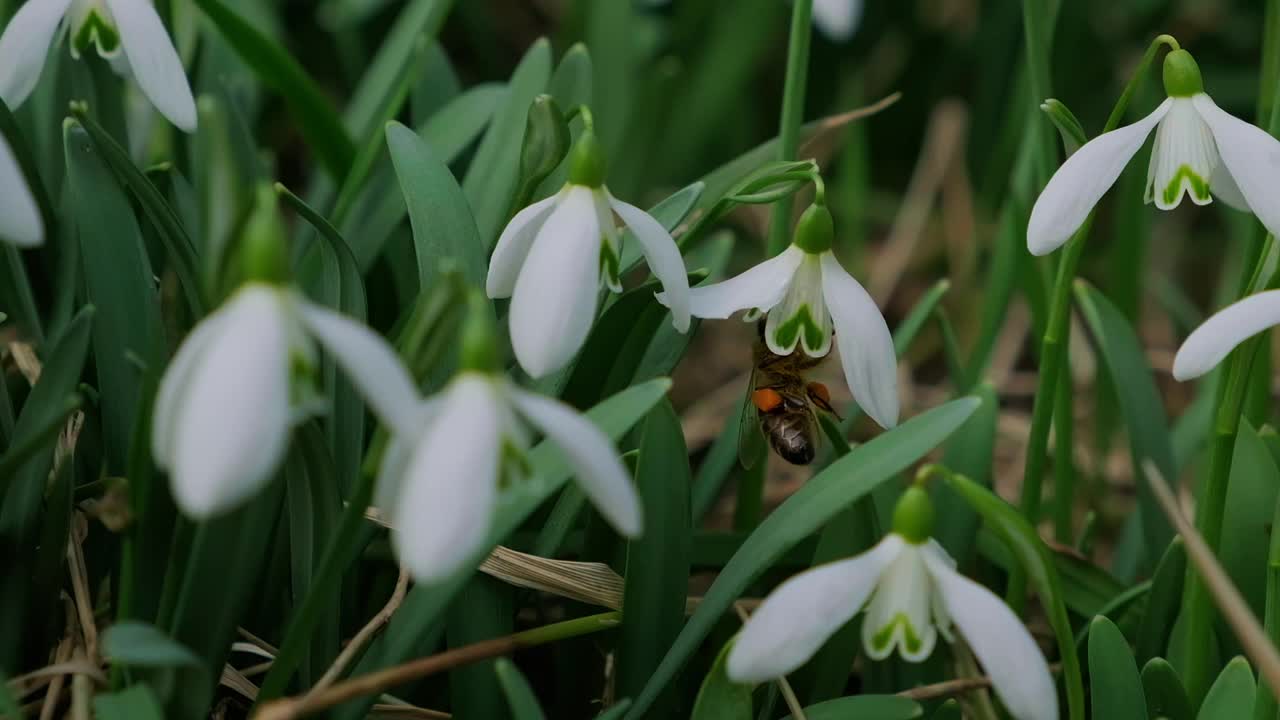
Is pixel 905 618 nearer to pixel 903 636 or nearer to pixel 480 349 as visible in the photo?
pixel 903 636

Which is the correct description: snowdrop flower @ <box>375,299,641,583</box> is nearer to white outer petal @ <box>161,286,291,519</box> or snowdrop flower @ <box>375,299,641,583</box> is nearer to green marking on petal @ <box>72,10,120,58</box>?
white outer petal @ <box>161,286,291,519</box>

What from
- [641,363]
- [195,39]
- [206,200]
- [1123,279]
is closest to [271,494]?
[206,200]

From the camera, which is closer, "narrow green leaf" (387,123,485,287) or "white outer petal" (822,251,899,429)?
"white outer petal" (822,251,899,429)

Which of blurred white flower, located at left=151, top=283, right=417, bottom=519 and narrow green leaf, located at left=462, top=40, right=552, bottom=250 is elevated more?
narrow green leaf, located at left=462, top=40, right=552, bottom=250

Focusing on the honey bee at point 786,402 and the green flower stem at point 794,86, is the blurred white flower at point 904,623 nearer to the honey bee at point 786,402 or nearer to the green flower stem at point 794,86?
the honey bee at point 786,402

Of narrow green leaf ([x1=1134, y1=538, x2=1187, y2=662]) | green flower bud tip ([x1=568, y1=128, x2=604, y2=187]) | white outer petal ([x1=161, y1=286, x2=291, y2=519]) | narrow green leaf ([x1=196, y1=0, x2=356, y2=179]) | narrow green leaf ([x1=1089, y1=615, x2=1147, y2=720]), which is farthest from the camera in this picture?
narrow green leaf ([x1=196, y1=0, x2=356, y2=179])

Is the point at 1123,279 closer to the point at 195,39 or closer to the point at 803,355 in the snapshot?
the point at 803,355

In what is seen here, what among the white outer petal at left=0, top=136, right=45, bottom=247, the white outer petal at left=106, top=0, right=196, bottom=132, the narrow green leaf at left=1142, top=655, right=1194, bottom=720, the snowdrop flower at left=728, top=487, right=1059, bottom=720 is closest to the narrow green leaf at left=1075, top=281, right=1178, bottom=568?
the narrow green leaf at left=1142, top=655, right=1194, bottom=720

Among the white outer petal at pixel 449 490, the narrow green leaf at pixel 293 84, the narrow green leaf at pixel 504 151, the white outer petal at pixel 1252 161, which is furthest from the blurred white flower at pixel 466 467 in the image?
the narrow green leaf at pixel 293 84

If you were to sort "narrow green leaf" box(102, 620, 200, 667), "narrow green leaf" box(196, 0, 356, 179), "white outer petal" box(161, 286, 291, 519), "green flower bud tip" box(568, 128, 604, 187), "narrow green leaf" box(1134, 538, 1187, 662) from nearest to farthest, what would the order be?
"white outer petal" box(161, 286, 291, 519), "narrow green leaf" box(102, 620, 200, 667), "green flower bud tip" box(568, 128, 604, 187), "narrow green leaf" box(1134, 538, 1187, 662), "narrow green leaf" box(196, 0, 356, 179)
